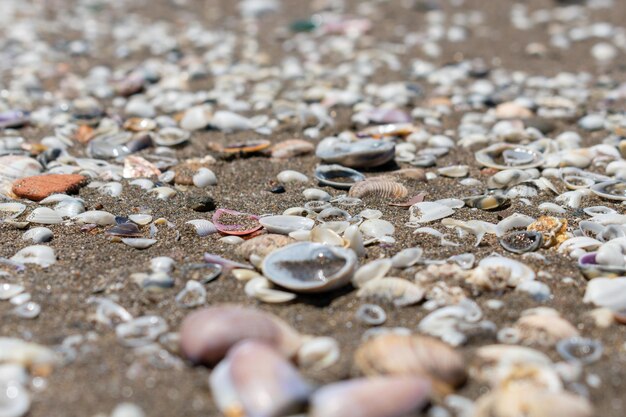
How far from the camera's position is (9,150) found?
4.25 metres

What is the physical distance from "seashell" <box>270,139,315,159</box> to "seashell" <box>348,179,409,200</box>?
78cm

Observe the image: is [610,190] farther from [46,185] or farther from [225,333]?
[46,185]

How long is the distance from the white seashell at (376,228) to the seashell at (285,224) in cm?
23

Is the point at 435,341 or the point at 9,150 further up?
the point at 435,341

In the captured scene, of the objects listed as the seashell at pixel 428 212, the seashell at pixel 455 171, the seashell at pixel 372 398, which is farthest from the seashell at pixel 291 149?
the seashell at pixel 372 398

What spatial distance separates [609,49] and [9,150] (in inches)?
212

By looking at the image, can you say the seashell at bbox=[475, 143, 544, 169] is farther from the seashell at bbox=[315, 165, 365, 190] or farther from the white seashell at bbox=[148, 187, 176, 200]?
the white seashell at bbox=[148, 187, 176, 200]

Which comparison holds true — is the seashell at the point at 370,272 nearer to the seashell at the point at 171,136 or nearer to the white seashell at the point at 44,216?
the white seashell at the point at 44,216

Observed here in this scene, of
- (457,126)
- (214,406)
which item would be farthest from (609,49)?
(214,406)

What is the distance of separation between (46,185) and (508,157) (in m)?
2.52

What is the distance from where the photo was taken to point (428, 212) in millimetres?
3316

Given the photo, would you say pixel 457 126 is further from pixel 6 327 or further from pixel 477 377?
pixel 6 327

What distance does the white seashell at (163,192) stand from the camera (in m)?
3.64

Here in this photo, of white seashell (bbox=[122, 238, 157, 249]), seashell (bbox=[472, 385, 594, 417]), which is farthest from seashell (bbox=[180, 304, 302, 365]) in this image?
white seashell (bbox=[122, 238, 157, 249])
